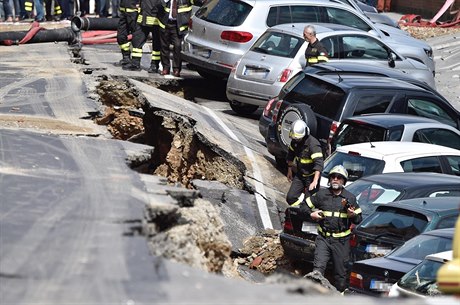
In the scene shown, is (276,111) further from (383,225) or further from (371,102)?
(383,225)

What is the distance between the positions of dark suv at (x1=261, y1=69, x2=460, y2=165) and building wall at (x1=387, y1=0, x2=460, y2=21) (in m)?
17.6

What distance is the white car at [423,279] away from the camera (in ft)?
29.3

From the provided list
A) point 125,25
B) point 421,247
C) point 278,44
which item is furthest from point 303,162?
point 125,25

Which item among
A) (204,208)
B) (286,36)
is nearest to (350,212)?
(204,208)

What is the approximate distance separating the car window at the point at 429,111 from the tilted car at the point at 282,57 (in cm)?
283

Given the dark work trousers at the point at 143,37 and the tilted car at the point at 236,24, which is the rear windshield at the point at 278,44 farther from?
the dark work trousers at the point at 143,37

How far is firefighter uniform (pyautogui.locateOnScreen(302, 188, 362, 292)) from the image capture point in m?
11.4

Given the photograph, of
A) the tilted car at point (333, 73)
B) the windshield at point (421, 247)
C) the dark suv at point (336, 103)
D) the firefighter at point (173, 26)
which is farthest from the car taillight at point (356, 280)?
the firefighter at point (173, 26)

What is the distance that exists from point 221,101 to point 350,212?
10.2 m

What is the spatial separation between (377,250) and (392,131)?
336cm

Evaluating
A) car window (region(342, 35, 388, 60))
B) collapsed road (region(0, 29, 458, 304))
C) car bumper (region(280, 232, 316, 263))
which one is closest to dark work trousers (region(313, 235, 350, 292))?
car bumper (region(280, 232, 316, 263))

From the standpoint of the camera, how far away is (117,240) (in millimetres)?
6410

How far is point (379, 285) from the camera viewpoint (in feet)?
32.5

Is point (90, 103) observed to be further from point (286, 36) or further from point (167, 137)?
point (286, 36)
